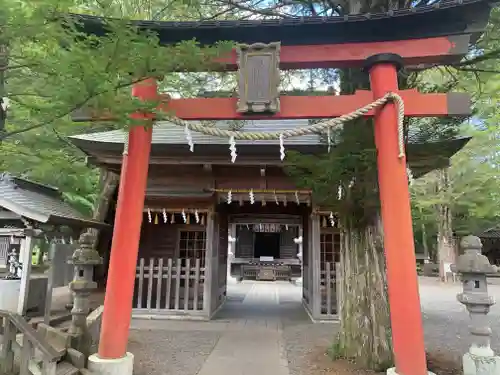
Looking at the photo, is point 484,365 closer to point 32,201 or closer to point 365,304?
point 365,304

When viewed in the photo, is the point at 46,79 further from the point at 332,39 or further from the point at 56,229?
the point at 56,229

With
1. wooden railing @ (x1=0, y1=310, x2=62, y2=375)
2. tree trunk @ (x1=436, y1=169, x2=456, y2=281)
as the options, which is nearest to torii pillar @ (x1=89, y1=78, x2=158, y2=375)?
wooden railing @ (x1=0, y1=310, x2=62, y2=375)

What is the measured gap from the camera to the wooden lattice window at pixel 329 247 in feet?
34.5

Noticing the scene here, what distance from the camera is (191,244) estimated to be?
1123 centimetres

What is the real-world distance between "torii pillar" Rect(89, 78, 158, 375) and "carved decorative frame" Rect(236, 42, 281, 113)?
4.23ft

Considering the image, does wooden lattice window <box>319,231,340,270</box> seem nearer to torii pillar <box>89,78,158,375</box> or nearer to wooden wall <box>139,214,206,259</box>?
wooden wall <box>139,214,206,259</box>

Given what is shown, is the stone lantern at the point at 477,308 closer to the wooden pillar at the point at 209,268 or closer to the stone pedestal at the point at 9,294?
the wooden pillar at the point at 209,268

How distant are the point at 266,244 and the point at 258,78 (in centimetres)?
2226

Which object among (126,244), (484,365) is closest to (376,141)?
(484,365)

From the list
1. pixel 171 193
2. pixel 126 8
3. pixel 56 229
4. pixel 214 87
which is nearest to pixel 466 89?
pixel 214 87

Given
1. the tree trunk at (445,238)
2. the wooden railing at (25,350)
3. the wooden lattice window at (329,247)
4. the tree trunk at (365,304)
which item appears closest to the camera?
the wooden railing at (25,350)

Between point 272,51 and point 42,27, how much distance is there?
106 inches

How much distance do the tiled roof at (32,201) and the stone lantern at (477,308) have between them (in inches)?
310

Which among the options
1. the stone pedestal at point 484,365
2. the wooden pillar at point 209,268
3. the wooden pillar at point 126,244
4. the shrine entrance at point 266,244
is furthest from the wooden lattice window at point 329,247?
the shrine entrance at point 266,244
